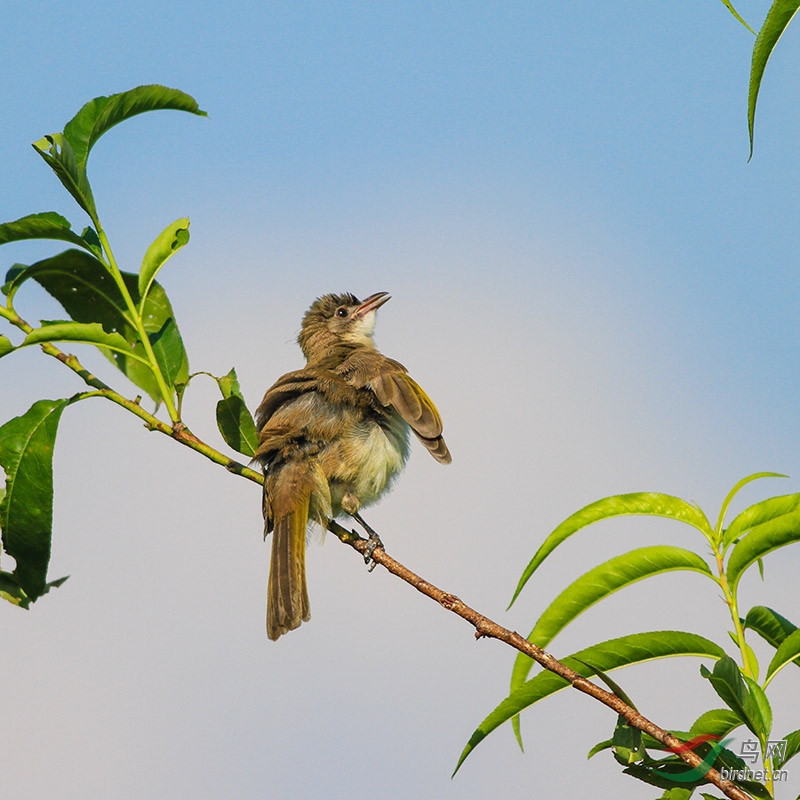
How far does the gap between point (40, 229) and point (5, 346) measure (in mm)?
453

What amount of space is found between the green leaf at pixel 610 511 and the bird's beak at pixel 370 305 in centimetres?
585

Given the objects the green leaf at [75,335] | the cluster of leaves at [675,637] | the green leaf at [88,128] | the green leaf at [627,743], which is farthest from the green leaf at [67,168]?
the green leaf at [627,743]

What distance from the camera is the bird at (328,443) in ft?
17.3

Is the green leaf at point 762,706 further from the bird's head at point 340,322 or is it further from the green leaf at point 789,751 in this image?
the bird's head at point 340,322

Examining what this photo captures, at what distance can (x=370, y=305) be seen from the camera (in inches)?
336

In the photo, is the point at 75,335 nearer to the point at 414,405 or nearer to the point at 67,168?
the point at 67,168

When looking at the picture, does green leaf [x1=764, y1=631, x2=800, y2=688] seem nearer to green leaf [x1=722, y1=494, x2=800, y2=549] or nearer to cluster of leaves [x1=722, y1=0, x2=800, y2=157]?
green leaf [x1=722, y1=494, x2=800, y2=549]

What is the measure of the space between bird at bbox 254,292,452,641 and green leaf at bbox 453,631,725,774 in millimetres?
2247

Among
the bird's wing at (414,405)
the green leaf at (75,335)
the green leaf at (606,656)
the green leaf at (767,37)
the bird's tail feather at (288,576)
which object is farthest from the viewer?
the bird's tail feather at (288,576)

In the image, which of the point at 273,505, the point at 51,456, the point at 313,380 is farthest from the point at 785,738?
the point at 313,380

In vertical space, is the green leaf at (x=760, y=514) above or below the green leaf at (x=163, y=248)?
below

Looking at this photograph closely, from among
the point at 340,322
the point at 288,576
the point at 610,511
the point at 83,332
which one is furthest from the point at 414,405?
the point at 340,322

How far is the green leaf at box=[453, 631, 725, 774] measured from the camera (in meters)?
2.73

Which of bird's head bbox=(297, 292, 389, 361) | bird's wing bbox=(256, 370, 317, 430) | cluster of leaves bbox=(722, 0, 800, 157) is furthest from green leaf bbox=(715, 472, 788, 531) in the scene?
bird's head bbox=(297, 292, 389, 361)
